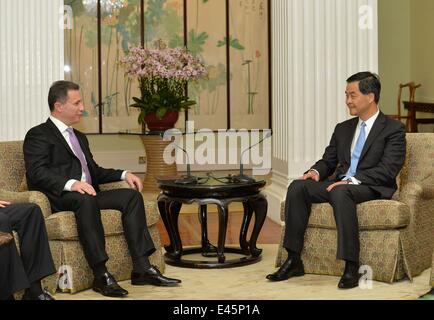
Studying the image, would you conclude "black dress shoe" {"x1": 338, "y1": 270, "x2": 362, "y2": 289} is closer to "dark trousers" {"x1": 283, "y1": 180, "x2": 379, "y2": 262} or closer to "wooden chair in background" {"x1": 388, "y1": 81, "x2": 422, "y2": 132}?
"dark trousers" {"x1": 283, "y1": 180, "x2": 379, "y2": 262}

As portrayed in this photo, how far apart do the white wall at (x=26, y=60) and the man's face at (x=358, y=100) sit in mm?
2447

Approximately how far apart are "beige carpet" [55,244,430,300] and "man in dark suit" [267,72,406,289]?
125 millimetres

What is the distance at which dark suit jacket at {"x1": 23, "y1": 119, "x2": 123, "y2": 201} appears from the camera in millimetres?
5098

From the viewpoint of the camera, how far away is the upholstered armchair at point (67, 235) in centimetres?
498

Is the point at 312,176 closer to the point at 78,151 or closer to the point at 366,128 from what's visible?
the point at 366,128

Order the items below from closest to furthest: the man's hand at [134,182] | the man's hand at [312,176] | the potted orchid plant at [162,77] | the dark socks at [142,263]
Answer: the dark socks at [142,263] → the man's hand at [134,182] → the man's hand at [312,176] → the potted orchid plant at [162,77]

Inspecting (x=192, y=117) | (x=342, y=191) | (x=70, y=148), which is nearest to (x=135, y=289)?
(x=70, y=148)

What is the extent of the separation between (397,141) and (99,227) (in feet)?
6.40

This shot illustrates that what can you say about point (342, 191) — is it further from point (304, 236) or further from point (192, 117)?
point (192, 117)

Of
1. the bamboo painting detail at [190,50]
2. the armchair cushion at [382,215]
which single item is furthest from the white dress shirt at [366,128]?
the bamboo painting detail at [190,50]

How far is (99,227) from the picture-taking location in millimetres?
5008

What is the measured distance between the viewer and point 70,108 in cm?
526

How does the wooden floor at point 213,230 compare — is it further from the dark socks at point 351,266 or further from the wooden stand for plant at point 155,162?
the dark socks at point 351,266

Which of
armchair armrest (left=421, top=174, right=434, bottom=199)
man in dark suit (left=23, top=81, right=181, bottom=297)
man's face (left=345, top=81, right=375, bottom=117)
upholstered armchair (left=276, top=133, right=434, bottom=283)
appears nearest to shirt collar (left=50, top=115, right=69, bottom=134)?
man in dark suit (left=23, top=81, right=181, bottom=297)
